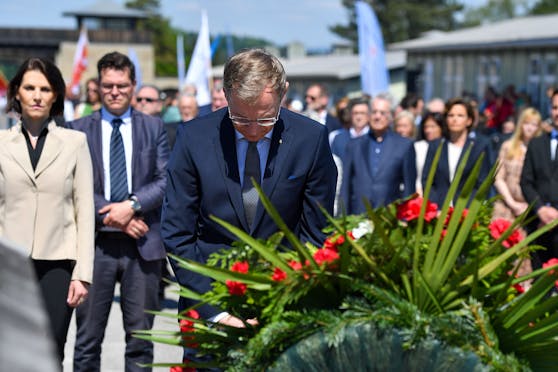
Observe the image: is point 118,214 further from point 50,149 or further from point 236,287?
point 236,287

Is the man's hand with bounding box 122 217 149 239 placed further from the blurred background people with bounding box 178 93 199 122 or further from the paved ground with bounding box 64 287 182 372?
the blurred background people with bounding box 178 93 199 122

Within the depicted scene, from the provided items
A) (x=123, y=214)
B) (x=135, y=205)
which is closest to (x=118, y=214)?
(x=123, y=214)

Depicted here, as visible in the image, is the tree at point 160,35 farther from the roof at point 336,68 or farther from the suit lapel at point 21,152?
the suit lapel at point 21,152

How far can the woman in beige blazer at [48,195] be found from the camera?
5.27m

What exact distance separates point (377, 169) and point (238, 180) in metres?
6.05

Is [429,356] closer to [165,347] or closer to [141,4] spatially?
[165,347]

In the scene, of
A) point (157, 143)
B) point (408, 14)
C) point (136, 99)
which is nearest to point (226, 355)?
point (157, 143)

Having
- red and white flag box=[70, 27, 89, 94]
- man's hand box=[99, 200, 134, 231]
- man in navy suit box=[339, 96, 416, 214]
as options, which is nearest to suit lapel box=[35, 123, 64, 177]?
man's hand box=[99, 200, 134, 231]

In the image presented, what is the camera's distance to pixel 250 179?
417 centimetres

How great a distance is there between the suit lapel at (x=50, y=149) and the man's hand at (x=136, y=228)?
0.87 m

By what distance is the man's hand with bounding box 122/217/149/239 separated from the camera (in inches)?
242

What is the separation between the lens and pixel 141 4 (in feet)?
474

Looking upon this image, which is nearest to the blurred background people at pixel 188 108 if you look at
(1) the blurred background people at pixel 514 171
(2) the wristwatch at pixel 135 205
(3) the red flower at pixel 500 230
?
(1) the blurred background people at pixel 514 171

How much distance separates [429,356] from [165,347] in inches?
245
